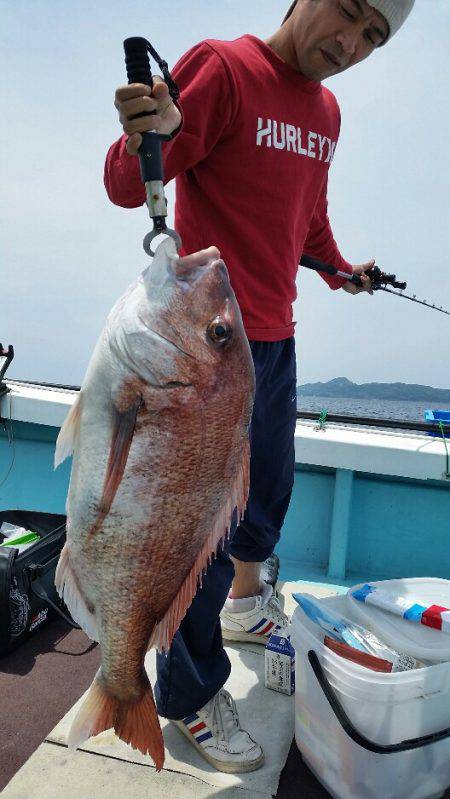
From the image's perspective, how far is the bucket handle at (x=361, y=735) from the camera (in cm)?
159

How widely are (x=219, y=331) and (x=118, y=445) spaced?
1.26 feet

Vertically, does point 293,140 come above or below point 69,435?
above

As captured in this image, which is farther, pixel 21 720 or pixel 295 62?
pixel 21 720

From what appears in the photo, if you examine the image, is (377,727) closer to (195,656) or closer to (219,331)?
(195,656)

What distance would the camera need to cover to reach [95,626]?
4.81 feet

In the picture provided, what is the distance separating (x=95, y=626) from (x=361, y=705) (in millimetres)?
846

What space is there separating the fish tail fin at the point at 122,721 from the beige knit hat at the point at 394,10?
7.79ft

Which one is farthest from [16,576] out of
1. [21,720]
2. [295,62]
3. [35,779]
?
[295,62]

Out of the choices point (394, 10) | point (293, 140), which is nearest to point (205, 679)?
point (293, 140)

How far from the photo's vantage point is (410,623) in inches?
79.3

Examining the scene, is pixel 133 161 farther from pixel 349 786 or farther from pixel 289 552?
pixel 289 552

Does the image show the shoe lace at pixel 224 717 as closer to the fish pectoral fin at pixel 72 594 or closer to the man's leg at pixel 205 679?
the man's leg at pixel 205 679

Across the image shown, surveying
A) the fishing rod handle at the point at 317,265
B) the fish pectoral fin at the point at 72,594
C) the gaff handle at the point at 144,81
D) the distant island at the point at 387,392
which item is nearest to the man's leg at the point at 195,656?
the fish pectoral fin at the point at 72,594

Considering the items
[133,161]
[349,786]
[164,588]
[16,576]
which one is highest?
[133,161]
